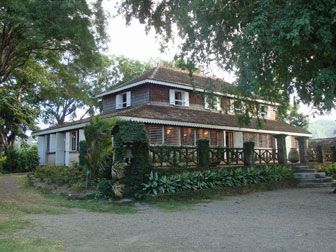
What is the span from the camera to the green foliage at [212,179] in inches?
445

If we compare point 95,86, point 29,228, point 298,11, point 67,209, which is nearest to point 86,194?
point 67,209

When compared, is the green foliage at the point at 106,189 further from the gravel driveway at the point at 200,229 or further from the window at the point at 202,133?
the window at the point at 202,133

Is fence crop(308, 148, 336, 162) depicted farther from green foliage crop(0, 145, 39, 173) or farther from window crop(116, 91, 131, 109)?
green foliage crop(0, 145, 39, 173)

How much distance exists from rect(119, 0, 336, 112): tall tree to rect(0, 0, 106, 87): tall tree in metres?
2.09

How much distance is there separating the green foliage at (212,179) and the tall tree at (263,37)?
406 cm

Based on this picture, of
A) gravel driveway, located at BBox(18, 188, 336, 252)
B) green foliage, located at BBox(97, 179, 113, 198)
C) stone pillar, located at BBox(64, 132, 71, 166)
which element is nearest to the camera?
gravel driveway, located at BBox(18, 188, 336, 252)

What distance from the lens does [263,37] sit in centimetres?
943

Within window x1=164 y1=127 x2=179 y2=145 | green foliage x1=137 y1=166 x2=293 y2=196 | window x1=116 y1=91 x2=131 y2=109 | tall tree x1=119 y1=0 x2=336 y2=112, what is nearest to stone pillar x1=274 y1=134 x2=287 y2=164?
green foliage x1=137 y1=166 x2=293 y2=196

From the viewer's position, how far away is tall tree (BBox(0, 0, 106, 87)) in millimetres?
12195

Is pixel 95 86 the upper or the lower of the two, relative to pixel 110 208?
upper

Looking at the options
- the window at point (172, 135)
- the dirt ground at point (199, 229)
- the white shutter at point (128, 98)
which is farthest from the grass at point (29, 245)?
the white shutter at point (128, 98)

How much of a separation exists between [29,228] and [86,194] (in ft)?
16.1

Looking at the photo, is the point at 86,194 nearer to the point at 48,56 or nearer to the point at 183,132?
the point at 48,56

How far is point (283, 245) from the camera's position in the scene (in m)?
5.23
